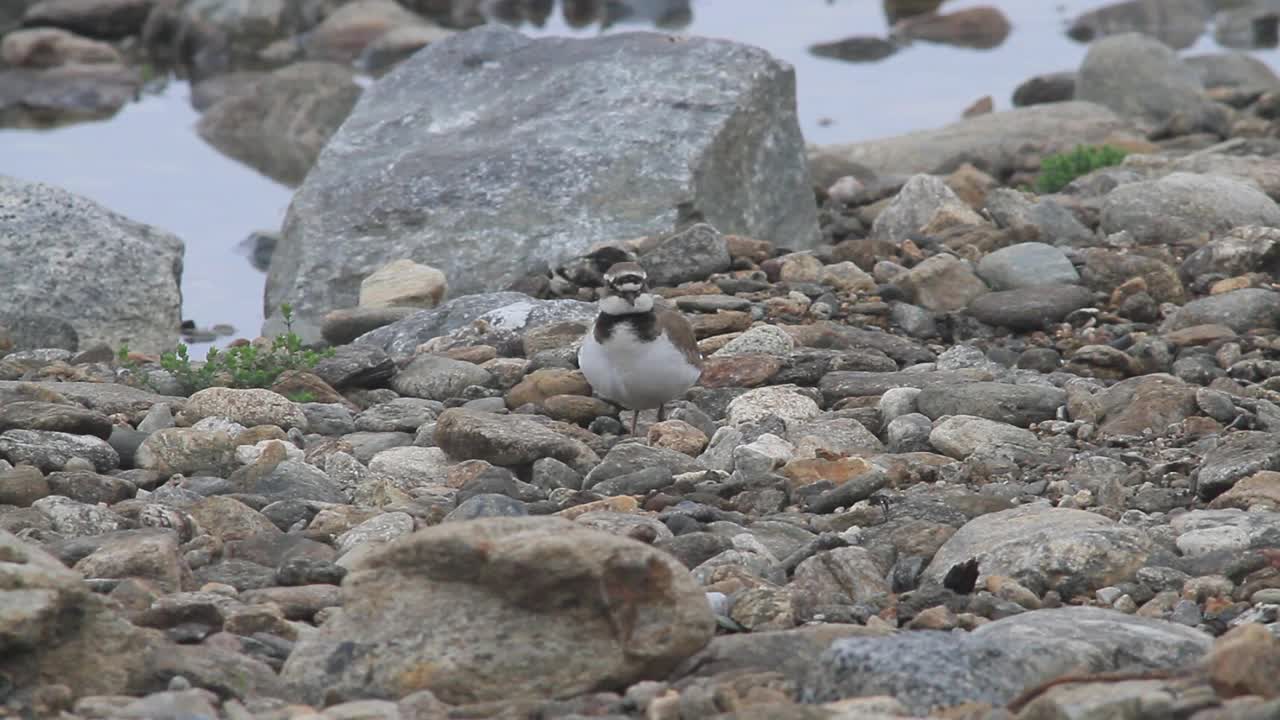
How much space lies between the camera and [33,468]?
27.9 ft

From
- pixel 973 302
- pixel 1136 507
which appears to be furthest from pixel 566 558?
pixel 973 302

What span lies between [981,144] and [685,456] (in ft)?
38.0

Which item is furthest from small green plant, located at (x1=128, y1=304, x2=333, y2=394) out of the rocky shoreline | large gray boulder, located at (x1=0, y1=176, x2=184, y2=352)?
large gray boulder, located at (x1=0, y1=176, x2=184, y2=352)

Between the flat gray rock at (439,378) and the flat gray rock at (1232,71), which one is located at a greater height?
the flat gray rock at (439,378)

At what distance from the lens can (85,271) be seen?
13.7 m

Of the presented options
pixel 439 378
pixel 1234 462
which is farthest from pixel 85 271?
pixel 1234 462

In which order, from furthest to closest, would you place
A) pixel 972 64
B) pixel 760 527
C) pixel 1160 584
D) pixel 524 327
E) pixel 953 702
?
1. pixel 972 64
2. pixel 524 327
3. pixel 760 527
4. pixel 1160 584
5. pixel 953 702

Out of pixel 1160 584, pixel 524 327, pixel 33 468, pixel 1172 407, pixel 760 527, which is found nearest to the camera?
pixel 1160 584

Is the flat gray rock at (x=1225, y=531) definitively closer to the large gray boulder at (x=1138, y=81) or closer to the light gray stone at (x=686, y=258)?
the light gray stone at (x=686, y=258)

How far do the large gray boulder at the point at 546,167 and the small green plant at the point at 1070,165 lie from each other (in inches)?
104

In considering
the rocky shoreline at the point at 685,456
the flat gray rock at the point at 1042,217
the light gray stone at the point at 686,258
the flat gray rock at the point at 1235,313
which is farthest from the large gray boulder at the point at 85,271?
the flat gray rock at the point at 1235,313

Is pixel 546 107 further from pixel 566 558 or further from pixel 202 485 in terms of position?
pixel 566 558

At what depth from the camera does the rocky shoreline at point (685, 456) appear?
222 inches

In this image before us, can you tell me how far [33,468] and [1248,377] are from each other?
6468 mm
